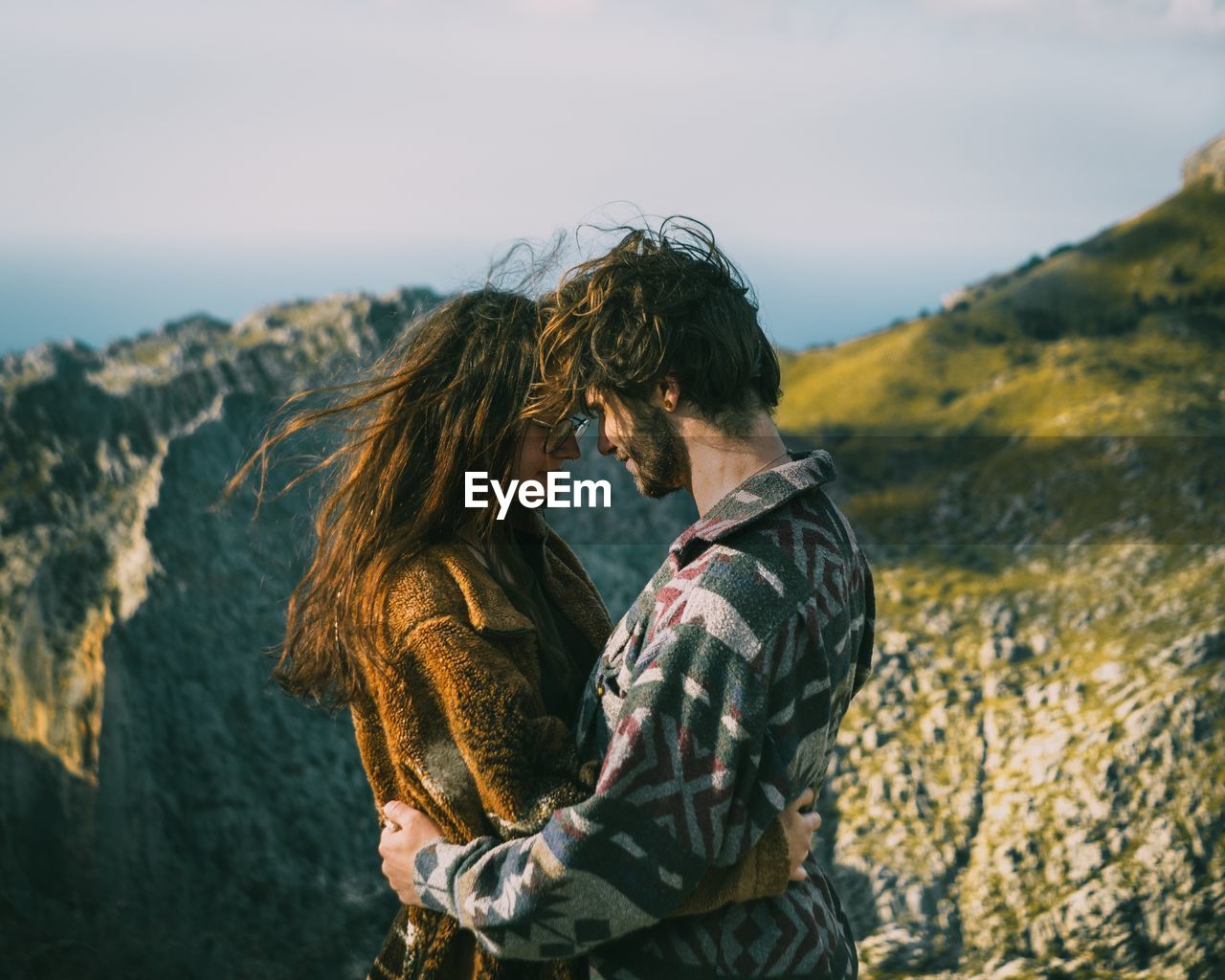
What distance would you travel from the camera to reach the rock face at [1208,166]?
1555 inches

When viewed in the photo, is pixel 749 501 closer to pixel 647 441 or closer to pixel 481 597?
pixel 647 441

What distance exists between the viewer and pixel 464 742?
3816 millimetres

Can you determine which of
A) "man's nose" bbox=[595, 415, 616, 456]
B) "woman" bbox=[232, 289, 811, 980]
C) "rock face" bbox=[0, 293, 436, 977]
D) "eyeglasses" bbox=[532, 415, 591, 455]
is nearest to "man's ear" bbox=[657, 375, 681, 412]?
"man's nose" bbox=[595, 415, 616, 456]

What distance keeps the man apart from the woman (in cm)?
18

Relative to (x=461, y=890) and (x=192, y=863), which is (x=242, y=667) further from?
(x=461, y=890)

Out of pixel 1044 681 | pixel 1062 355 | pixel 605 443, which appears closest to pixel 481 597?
pixel 605 443

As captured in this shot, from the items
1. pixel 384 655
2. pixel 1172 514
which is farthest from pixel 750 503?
pixel 1172 514

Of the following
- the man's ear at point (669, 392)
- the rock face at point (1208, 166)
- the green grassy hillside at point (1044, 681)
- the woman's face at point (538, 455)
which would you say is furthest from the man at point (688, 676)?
the rock face at point (1208, 166)

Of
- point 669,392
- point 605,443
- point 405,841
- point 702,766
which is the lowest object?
point 405,841

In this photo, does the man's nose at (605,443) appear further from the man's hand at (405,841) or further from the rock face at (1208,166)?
the rock face at (1208,166)

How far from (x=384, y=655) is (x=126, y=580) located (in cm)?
575

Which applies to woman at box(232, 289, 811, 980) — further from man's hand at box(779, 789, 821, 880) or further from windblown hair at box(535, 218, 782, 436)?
windblown hair at box(535, 218, 782, 436)

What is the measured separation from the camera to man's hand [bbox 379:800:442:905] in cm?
397

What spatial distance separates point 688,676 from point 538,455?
1.57 metres
